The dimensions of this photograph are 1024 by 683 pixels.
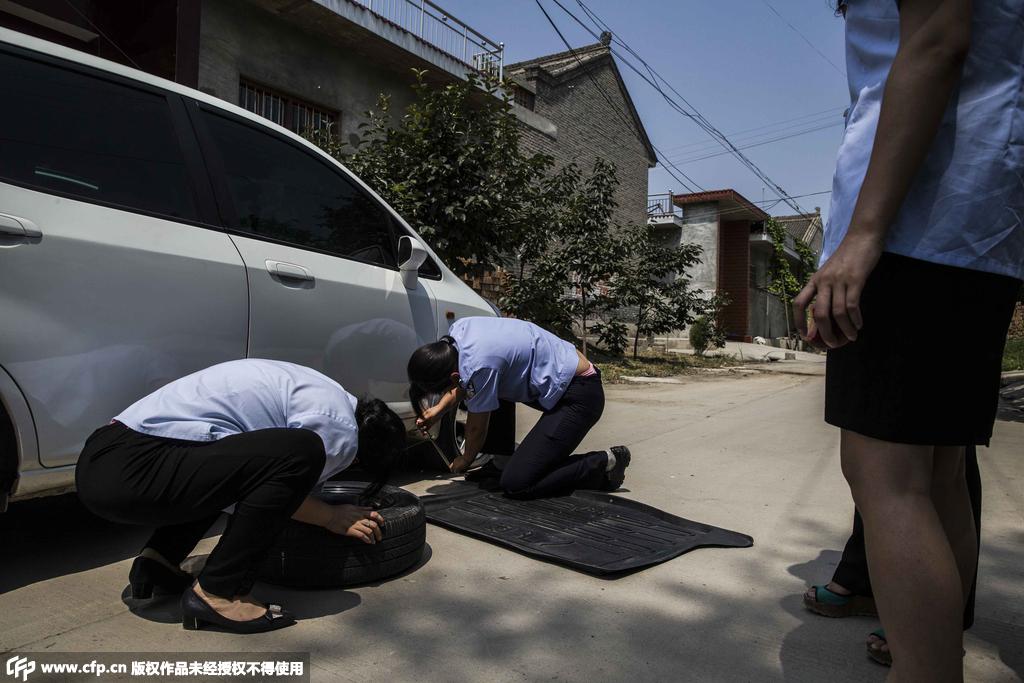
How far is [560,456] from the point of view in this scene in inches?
143

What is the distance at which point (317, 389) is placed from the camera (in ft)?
7.20

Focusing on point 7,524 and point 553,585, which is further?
point 7,524

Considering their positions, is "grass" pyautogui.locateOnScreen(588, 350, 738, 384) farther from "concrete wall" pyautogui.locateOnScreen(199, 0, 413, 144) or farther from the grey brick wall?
"concrete wall" pyautogui.locateOnScreen(199, 0, 413, 144)

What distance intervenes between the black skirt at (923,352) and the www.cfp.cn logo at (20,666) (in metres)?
1.98

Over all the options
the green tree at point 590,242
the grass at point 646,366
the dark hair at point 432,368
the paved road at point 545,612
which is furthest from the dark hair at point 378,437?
the green tree at point 590,242

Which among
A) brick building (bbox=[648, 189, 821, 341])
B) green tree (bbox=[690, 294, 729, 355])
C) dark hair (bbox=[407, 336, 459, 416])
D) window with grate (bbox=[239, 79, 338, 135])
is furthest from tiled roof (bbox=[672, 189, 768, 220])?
dark hair (bbox=[407, 336, 459, 416])

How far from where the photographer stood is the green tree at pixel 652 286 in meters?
13.5

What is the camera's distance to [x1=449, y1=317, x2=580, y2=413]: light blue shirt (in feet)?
11.3

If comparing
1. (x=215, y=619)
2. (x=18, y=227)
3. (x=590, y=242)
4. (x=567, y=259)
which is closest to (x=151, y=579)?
(x=215, y=619)

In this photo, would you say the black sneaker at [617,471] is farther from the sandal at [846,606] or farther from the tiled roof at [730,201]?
the tiled roof at [730,201]

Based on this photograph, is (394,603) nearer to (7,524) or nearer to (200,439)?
(200,439)

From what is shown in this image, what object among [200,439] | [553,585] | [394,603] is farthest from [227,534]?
[553,585]

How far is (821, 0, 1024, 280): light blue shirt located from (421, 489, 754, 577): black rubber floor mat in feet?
5.26

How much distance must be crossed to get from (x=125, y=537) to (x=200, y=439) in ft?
3.95
